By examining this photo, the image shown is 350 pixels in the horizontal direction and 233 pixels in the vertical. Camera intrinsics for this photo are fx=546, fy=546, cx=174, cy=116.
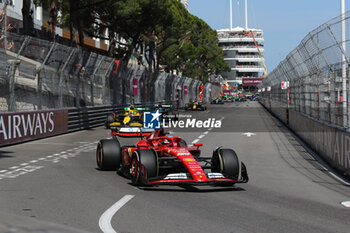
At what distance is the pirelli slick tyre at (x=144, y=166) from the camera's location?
307 inches

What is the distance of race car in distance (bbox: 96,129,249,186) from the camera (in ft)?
25.1

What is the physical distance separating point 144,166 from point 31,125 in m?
9.89

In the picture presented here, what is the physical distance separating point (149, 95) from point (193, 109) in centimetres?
912

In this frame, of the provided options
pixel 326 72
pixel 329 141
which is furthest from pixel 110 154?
pixel 326 72

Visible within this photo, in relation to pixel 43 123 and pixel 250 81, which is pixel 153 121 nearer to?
pixel 43 123

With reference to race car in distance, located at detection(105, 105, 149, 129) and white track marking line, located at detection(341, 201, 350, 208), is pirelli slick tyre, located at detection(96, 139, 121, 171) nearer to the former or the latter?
white track marking line, located at detection(341, 201, 350, 208)

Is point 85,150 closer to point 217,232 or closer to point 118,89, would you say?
point 217,232

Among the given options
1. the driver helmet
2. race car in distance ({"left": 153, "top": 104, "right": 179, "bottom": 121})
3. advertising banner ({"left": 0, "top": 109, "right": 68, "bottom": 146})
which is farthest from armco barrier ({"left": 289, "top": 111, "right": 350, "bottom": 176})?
advertising banner ({"left": 0, "top": 109, "right": 68, "bottom": 146})

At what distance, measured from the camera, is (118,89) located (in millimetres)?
30438

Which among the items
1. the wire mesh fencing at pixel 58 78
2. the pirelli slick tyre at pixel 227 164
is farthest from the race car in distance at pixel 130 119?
the pirelli slick tyre at pixel 227 164

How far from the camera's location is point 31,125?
16844 millimetres

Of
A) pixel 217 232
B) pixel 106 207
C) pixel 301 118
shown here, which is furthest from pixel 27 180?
pixel 301 118

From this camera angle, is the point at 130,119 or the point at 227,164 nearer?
the point at 227,164

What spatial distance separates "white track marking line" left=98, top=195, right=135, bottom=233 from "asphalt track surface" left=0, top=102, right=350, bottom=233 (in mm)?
59
